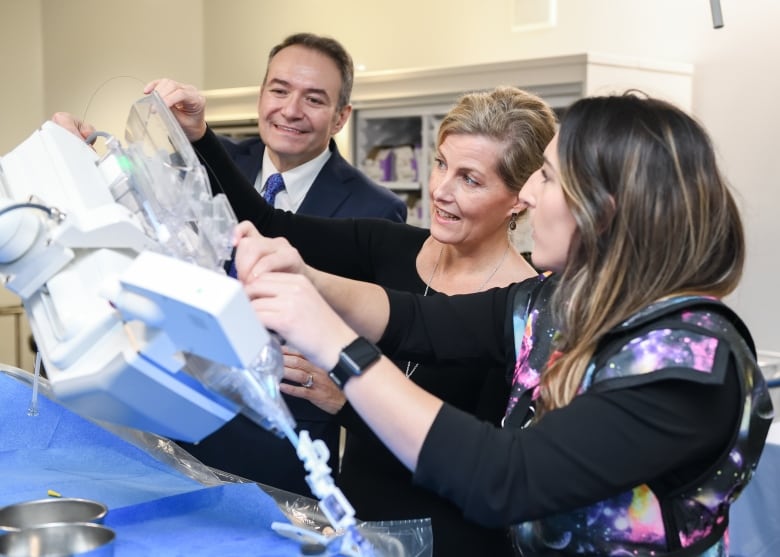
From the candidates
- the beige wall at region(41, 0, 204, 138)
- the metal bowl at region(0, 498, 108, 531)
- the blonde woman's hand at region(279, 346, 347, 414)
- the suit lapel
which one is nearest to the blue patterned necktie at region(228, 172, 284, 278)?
the suit lapel

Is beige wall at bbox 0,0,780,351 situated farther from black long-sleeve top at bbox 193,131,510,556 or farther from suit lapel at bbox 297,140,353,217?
suit lapel at bbox 297,140,353,217

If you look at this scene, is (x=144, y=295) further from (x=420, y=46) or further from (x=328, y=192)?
(x=420, y=46)

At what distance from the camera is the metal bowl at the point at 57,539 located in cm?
109

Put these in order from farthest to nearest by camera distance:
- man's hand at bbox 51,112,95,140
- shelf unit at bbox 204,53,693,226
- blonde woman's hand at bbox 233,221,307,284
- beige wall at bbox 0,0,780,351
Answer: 1. beige wall at bbox 0,0,780,351
2. shelf unit at bbox 204,53,693,226
3. man's hand at bbox 51,112,95,140
4. blonde woman's hand at bbox 233,221,307,284

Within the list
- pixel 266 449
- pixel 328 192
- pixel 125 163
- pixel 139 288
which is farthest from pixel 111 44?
pixel 139 288

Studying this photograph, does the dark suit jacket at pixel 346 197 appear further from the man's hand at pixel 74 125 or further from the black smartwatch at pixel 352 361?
the black smartwatch at pixel 352 361

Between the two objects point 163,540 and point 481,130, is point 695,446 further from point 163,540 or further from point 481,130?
point 481,130

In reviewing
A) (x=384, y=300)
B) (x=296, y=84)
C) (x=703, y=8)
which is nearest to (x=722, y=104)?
(x=703, y=8)

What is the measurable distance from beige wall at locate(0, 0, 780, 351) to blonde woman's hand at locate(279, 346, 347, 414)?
2.45 feet

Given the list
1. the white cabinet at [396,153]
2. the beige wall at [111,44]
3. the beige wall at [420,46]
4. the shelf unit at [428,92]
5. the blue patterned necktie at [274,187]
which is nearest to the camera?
the blue patterned necktie at [274,187]

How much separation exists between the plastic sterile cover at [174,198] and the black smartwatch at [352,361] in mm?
242

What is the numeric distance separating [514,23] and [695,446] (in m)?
3.96

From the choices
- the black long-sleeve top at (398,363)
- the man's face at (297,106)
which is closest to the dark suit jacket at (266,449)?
the black long-sleeve top at (398,363)

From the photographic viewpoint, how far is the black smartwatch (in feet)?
3.74
